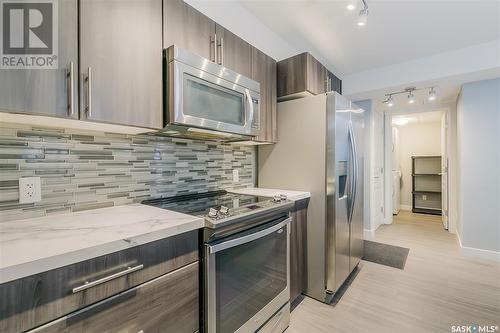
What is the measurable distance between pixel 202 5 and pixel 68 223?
6.08ft

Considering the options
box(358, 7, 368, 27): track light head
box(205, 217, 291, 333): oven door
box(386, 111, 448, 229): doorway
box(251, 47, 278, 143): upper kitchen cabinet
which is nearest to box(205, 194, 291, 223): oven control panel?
box(205, 217, 291, 333): oven door

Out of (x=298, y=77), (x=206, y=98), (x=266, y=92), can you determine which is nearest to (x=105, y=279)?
(x=206, y=98)

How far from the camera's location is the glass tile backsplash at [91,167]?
107cm

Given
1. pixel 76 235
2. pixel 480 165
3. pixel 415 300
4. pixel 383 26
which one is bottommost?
pixel 415 300

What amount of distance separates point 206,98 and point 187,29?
17.4 inches

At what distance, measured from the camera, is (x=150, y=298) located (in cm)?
93

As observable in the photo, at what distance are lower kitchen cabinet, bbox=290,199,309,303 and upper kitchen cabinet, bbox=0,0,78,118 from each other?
1.67m

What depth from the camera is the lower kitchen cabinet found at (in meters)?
1.92

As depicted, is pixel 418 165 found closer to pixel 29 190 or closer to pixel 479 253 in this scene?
pixel 479 253

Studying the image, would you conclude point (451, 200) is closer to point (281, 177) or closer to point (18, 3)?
point (281, 177)

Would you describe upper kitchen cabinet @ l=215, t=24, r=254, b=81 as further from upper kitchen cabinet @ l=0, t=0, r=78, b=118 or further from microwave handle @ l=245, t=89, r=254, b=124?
upper kitchen cabinet @ l=0, t=0, r=78, b=118

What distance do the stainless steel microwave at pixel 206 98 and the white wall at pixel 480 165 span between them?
126 inches

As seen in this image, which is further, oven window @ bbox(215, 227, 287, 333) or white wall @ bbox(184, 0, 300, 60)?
white wall @ bbox(184, 0, 300, 60)

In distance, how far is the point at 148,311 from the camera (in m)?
0.93
